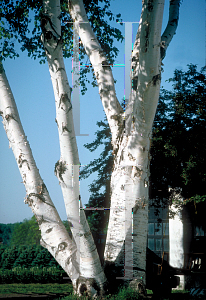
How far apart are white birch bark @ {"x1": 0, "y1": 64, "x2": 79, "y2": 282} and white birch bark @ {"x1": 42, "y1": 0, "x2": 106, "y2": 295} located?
7.1 inches

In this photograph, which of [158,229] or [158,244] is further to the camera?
[158,244]

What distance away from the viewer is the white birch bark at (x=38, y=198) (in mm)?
3098

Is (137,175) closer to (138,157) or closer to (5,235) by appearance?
(138,157)

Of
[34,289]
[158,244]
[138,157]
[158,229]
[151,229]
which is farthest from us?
[151,229]

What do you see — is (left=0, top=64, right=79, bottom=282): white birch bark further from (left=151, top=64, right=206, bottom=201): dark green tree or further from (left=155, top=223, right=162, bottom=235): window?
(left=155, top=223, right=162, bottom=235): window

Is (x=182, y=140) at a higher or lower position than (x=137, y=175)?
higher

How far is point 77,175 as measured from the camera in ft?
9.48

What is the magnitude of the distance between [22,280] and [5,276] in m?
0.56

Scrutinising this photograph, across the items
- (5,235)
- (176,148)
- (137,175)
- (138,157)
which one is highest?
(176,148)

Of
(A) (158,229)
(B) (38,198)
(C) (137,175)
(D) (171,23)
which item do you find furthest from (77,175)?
(A) (158,229)

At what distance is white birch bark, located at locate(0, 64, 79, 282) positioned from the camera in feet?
10.2

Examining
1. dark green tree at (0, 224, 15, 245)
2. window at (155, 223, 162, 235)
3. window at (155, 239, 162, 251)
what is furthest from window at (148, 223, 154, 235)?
dark green tree at (0, 224, 15, 245)

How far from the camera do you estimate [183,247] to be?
9.38m

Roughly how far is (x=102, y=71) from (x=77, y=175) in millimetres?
1713
